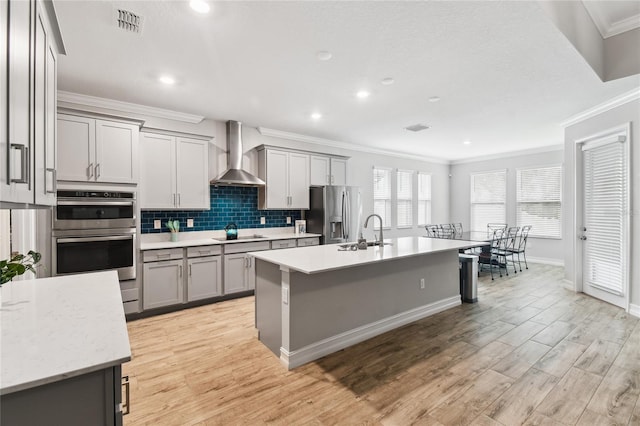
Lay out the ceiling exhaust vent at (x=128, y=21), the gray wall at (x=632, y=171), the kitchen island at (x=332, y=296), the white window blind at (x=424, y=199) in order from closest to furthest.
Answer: the ceiling exhaust vent at (x=128, y=21), the kitchen island at (x=332, y=296), the gray wall at (x=632, y=171), the white window blind at (x=424, y=199)

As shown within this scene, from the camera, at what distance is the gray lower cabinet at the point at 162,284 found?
3.78 metres

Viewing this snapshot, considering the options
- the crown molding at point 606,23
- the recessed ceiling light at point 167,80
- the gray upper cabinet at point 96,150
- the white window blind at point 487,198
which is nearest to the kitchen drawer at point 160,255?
the gray upper cabinet at point 96,150

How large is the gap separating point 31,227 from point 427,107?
15.5ft

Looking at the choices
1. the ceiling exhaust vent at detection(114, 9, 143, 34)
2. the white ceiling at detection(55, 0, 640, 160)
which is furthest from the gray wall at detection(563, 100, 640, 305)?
the ceiling exhaust vent at detection(114, 9, 143, 34)

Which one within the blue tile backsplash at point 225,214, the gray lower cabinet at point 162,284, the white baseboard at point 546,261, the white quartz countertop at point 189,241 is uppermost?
the blue tile backsplash at point 225,214

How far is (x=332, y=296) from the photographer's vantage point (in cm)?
288

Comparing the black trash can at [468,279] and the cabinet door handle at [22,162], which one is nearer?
the cabinet door handle at [22,162]

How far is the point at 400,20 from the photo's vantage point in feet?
7.52

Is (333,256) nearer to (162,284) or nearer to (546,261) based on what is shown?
(162,284)

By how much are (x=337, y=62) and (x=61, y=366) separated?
2913 mm

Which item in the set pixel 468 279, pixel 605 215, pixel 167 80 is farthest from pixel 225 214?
pixel 605 215

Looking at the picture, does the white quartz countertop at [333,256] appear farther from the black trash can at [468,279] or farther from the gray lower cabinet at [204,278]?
the gray lower cabinet at [204,278]

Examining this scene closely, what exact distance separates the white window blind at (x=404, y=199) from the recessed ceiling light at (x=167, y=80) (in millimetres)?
5623

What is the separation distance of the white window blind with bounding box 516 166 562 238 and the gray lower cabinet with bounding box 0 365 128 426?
27.5 ft
